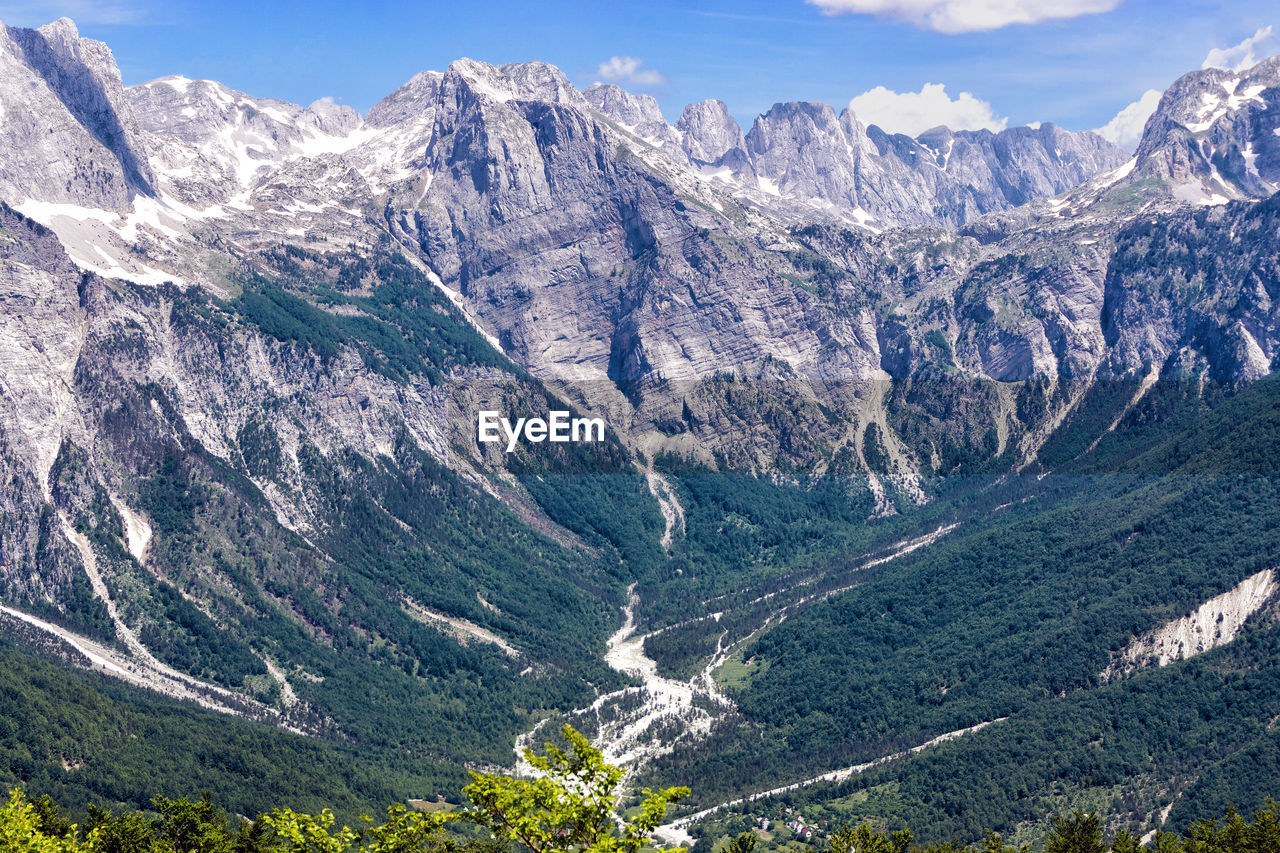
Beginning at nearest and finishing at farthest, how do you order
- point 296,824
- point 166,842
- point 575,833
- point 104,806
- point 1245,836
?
point 575,833 < point 296,824 < point 166,842 < point 1245,836 < point 104,806

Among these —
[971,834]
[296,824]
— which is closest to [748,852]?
[296,824]

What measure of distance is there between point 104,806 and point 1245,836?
150234 millimetres

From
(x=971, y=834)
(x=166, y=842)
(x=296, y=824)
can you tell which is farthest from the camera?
(x=971, y=834)

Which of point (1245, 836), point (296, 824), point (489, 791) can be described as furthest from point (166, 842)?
point (1245, 836)

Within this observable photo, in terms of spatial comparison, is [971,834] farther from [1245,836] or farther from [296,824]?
[296,824]

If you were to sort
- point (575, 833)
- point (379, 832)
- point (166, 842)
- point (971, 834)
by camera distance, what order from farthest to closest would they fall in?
point (971, 834) → point (166, 842) → point (379, 832) → point (575, 833)

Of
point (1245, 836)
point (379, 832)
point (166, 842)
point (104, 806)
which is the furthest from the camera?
point (104, 806)

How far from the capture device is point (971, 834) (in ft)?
643

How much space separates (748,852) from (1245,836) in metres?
53.0

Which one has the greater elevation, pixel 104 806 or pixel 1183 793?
pixel 104 806

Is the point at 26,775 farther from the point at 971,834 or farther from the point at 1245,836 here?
the point at 1245,836

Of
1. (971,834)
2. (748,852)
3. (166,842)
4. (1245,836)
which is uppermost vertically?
(166,842)

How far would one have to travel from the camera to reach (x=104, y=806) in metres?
181

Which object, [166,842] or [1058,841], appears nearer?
[166,842]
